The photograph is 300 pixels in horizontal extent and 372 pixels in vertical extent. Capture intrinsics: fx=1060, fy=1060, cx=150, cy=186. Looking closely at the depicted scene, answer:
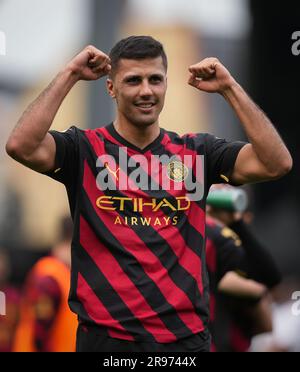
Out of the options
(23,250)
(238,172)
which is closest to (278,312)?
(23,250)

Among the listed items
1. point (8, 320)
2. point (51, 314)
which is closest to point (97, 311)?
point (51, 314)

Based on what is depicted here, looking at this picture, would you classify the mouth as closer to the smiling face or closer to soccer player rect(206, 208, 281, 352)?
the smiling face

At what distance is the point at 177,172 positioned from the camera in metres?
5.27

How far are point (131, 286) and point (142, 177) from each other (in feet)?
1.80

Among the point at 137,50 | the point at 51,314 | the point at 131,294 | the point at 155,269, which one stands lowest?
the point at 51,314

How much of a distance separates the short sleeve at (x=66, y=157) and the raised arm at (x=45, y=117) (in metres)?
0.03

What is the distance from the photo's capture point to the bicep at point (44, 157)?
5.10 metres

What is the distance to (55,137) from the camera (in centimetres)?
518

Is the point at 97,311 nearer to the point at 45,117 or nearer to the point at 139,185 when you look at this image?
the point at 139,185

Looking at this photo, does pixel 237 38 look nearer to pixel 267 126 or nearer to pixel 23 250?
pixel 23 250

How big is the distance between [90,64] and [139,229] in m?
0.85

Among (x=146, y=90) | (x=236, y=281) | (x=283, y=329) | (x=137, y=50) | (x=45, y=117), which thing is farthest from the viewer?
(x=283, y=329)

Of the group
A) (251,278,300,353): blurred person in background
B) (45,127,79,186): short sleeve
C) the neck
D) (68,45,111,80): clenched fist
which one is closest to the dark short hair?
(68,45,111,80): clenched fist

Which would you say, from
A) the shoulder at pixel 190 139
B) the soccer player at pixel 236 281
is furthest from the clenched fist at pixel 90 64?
the soccer player at pixel 236 281
